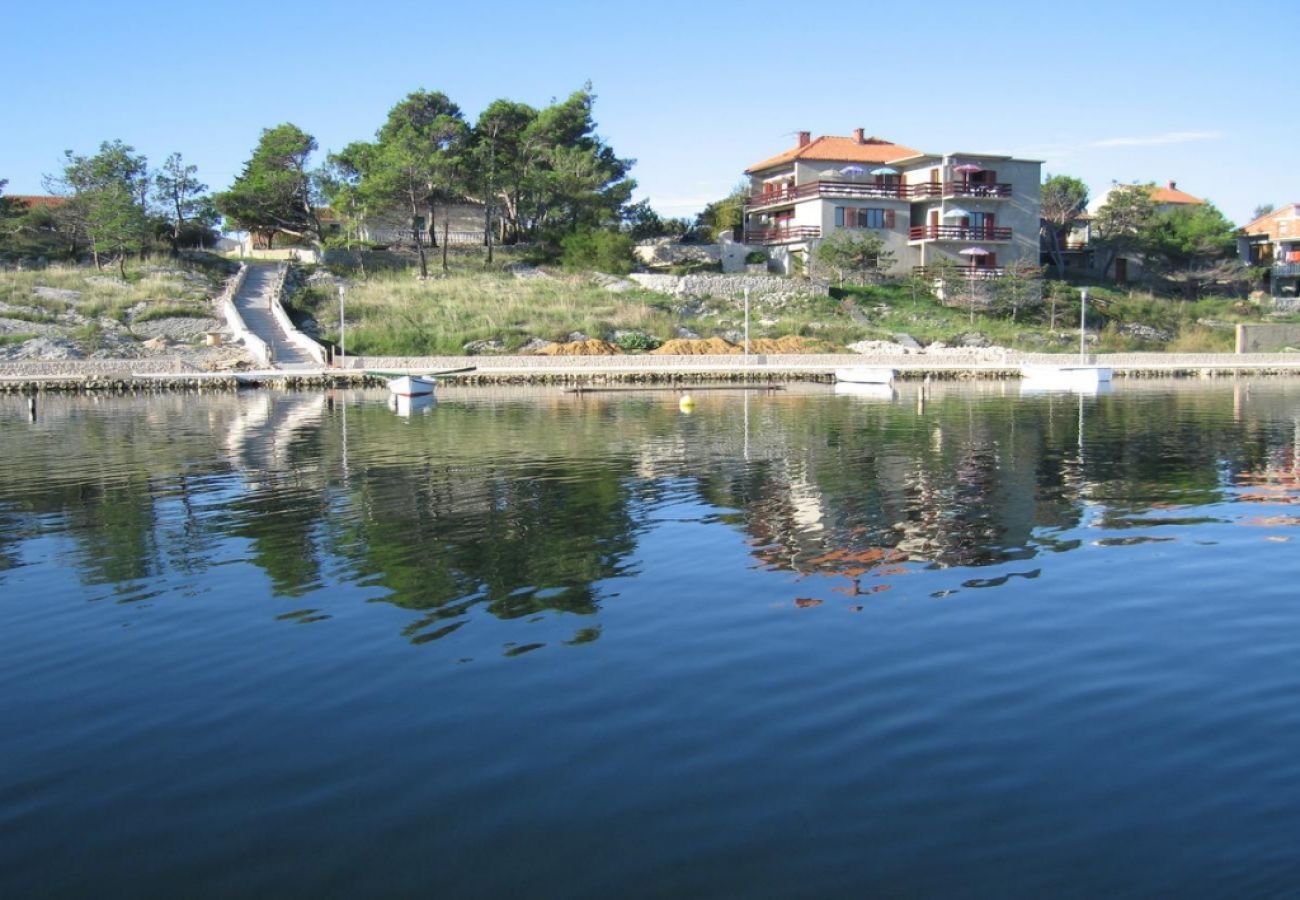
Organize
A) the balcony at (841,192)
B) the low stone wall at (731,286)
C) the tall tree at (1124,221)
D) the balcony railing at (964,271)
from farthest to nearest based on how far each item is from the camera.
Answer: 1. the tall tree at (1124,221)
2. the balcony at (841,192)
3. the balcony railing at (964,271)
4. the low stone wall at (731,286)

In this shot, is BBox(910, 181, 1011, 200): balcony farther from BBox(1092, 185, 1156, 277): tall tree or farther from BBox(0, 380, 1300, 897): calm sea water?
BBox(0, 380, 1300, 897): calm sea water

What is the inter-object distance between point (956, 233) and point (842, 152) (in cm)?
1077

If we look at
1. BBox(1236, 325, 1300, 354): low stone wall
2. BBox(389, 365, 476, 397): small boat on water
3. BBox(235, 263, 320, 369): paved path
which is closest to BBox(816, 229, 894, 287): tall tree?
BBox(1236, 325, 1300, 354): low stone wall

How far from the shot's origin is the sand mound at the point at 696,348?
6359 cm

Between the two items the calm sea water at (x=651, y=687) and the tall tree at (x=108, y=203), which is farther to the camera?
the tall tree at (x=108, y=203)

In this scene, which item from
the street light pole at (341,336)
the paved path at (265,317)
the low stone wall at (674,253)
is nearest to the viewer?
the street light pole at (341,336)

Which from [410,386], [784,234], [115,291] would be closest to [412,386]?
[410,386]

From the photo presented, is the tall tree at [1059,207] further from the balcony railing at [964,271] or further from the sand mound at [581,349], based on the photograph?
the sand mound at [581,349]

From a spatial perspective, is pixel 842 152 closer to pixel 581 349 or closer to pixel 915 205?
pixel 915 205

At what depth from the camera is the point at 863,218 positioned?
3238 inches

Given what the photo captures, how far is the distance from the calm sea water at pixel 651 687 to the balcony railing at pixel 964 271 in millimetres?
54321

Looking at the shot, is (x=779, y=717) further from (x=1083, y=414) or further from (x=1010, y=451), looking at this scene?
(x=1083, y=414)

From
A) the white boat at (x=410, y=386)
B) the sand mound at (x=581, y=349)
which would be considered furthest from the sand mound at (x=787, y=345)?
the white boat at (x=410, y=386)

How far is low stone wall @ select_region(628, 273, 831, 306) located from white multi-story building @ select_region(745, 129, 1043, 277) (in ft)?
14.9
